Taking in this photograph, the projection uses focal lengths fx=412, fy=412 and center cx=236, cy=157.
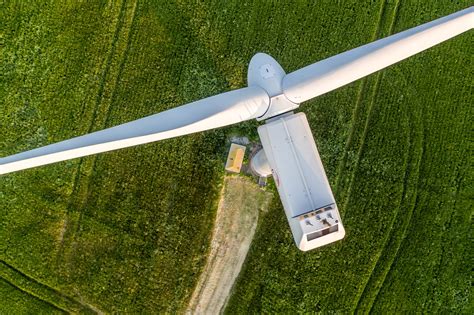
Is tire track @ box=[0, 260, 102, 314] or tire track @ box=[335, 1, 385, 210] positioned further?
tire track @ box=[335, 1, 385, 210]

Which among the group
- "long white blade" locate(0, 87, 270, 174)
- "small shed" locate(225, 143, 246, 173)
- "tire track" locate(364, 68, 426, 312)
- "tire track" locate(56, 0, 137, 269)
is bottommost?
"tire track" locate(364, 68, 426, 312)

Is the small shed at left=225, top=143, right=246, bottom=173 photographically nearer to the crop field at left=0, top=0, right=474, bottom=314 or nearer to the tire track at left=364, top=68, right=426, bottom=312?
the crop field at left=0, top=0, right=474, bottom=314

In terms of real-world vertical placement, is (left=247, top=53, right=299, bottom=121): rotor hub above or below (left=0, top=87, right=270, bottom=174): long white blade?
above

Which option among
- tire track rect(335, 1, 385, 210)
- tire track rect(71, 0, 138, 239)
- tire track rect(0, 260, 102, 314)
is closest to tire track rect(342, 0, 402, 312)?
tire track rect(335, 1, 385, 210)

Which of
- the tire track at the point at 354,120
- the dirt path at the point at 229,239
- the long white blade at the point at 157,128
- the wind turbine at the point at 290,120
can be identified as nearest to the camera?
the long white blade at the point at 157,128

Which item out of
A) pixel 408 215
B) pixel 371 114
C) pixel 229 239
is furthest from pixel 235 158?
pixel 408 215

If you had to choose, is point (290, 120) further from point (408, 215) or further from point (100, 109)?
point (100, 109)

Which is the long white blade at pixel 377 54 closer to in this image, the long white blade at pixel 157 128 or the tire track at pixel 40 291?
the long white blade at pixel 157 128

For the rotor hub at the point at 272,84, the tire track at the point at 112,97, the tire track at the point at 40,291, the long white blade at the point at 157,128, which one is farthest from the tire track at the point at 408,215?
the tire track at the point at 112,97
